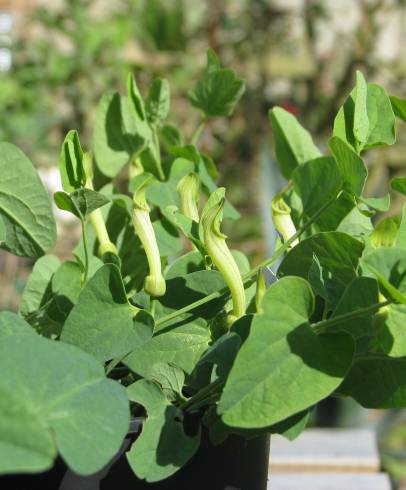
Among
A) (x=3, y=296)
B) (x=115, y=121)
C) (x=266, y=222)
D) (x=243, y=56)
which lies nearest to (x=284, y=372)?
(x=115, y=121)

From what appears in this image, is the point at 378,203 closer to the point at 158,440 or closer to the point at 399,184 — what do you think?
the point at 399,184

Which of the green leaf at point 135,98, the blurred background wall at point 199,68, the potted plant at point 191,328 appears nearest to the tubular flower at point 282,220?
the potted plant at point 191,328

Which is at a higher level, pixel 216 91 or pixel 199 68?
pixel 216 91

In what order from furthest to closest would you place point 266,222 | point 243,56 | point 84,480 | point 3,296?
point 243,56 < point 3,296 < point 266,222 < point 84,480

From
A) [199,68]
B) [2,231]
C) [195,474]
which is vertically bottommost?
[199,68]

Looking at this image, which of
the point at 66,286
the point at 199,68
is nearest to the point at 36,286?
the point at 66,286

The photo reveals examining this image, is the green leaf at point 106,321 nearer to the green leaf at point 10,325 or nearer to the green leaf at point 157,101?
the green leaf at point 10,325

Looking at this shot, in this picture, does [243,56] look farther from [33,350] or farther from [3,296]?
[33,350]

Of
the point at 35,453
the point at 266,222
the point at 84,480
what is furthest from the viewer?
the point at 266,222
